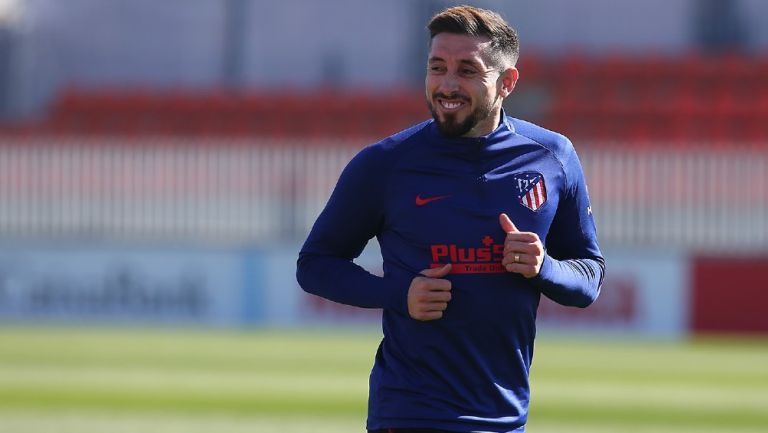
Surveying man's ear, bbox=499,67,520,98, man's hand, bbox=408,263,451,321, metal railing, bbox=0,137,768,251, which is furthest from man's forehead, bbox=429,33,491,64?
metal railing, bbox=0,137,768,251

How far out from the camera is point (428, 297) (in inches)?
159

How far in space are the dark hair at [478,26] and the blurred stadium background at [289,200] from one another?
5449mm

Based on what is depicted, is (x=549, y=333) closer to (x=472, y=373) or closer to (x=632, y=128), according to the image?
(x=632, y=128)

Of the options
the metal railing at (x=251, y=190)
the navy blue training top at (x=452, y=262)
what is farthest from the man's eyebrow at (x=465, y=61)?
the metal railing at (x=251, y=190)

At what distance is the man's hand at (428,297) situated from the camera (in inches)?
159

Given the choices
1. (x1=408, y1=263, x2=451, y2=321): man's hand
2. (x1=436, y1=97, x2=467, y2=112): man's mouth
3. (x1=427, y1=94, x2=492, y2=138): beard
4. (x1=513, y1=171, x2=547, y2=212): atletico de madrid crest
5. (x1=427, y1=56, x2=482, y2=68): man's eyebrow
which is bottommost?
(x1=408, y1=263, x2=451, y2=321): man's hand

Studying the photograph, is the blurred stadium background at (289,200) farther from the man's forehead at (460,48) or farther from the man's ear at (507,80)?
the man's forehead at (460,48)

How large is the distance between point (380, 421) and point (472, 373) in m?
0.28

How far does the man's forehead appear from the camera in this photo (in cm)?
409

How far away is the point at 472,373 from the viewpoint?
414 cm

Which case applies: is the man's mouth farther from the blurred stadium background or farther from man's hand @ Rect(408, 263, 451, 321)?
the blurred stadium background

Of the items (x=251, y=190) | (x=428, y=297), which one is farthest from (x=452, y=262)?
(x=251, y=190)

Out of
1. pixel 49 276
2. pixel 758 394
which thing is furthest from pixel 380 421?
pixel 49 276

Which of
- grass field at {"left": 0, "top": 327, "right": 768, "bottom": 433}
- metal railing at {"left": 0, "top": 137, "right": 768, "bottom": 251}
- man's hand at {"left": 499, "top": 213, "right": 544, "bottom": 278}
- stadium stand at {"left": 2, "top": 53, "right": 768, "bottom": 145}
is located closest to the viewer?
man's hand at {"left": 499, "top": 213, "right": 544, "bottom": 278}
